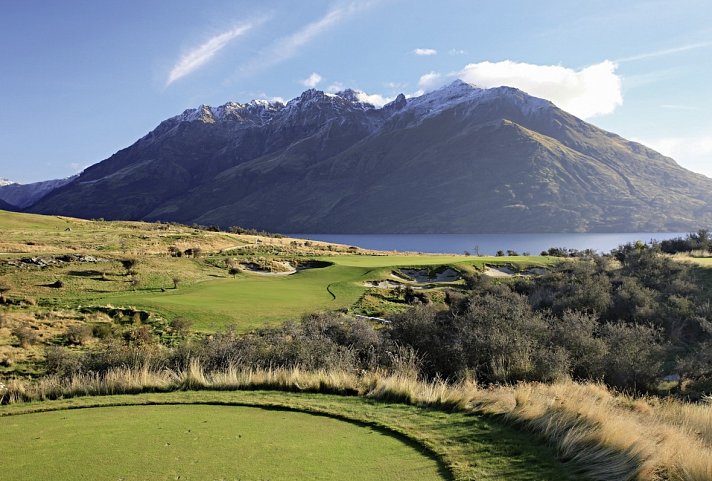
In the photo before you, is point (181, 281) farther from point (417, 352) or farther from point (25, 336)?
point (417, 352)

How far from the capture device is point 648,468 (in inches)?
232

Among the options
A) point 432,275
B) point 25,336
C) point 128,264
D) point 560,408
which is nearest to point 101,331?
point 25,336

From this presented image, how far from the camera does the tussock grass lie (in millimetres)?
6074

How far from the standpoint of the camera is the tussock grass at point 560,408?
6.07 m

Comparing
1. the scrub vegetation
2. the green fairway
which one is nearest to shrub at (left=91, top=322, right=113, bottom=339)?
the scrub vegetation

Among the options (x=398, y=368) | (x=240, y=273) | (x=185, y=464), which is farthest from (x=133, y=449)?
(x=240, y=273)

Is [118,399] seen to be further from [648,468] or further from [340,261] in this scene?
[340,261]

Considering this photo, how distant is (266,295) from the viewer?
29.0 meters

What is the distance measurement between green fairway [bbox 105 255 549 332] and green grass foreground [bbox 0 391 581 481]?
40.7 feet

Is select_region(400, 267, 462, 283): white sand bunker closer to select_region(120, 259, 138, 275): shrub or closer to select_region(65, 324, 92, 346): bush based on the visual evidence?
select_region(120, 259, 138, 275): shrub

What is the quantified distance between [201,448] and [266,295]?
2246 cm

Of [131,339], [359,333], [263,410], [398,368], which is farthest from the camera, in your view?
[131,339]

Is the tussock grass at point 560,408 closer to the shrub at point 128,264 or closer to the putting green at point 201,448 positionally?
the putting green at point 201,448

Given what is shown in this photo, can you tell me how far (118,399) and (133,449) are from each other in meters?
3.63
